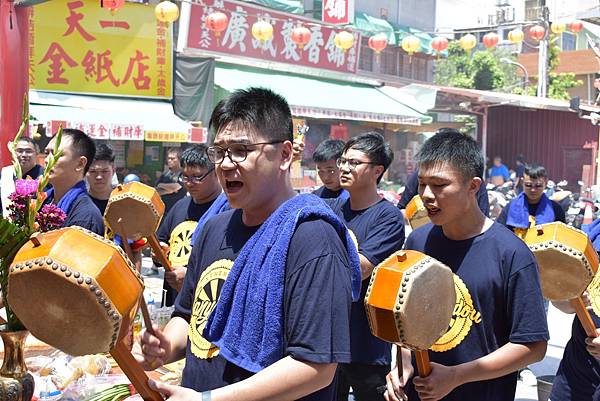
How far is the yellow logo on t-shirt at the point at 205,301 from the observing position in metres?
1.96

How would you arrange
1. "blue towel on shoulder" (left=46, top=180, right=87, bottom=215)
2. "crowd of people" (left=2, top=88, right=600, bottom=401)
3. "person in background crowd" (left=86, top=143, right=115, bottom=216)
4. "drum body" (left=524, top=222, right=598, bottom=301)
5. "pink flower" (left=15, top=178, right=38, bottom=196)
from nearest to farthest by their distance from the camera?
"crowd of people" (left=2, top=88, right=600, bottom=401), "pink flower" (left=15, top=178, right=38, bottom=196), "drum body" (left=524, top=222, right=598, bottom=301), "blue towel on shoulder" (left=46, top=180, right=87, bottom=215), "person in background crowd" (left=86, top=143, right=115, bottom=216)

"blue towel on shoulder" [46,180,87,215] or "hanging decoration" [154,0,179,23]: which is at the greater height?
Answer: "hanging decoration" [154,0,179,23]

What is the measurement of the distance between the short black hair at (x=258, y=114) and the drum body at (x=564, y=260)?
116cm

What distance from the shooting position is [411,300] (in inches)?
72.4

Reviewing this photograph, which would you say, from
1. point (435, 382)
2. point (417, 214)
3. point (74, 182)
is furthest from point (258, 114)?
point (417, 214)

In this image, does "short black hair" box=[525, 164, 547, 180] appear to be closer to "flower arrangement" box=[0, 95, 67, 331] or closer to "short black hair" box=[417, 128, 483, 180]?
"short black hair" box=[417, 128, 483, 180]

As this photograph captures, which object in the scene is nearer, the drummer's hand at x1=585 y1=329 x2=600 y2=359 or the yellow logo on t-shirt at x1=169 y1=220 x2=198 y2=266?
the drummer's hand at x1=585 y1=329 x2=600 y2=359

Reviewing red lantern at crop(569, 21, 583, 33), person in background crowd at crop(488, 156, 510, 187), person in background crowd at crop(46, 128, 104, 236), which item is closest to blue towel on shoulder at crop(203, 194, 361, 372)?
person in background crowd at crop(46, 128, 104, 236)

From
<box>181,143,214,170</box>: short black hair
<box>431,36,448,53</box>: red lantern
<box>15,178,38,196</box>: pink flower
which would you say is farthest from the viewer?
<box>431,36,448,53</box>: red lantern

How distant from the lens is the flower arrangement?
2072mm

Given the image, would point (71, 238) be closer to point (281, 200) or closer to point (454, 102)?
point (281, 200)

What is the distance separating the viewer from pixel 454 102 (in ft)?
65.0

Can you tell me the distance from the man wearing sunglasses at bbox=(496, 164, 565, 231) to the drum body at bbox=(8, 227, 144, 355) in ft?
15.2

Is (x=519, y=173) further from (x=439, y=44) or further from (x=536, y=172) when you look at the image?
(x=536, y=172)
